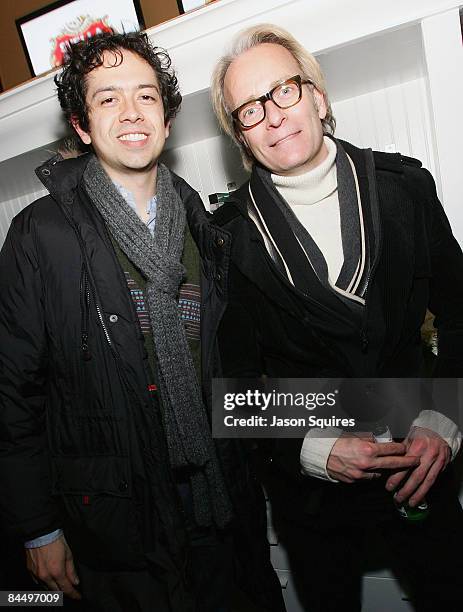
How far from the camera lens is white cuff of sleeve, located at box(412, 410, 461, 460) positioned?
1.06 m

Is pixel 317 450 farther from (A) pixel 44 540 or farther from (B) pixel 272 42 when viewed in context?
(B) pixel 272 42

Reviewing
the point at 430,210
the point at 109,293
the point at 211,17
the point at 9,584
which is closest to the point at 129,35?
the point at 211,17

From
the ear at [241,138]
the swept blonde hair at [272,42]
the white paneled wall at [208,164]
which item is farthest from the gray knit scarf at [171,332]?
the white paneled wall at [208,164]

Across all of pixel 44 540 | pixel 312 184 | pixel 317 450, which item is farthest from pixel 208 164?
pixel 44 540

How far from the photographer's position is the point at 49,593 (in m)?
1.16

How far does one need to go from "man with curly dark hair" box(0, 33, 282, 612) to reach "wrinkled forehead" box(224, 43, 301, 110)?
0.69 ft

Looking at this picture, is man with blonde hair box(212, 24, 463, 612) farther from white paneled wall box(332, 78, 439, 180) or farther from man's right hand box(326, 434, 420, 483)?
white paneled wall box(332, 78, 439, 180)

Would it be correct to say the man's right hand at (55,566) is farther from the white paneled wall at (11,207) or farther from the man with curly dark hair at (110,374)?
the white paneled wall at (11,207)

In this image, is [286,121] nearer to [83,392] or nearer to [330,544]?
[83,392]

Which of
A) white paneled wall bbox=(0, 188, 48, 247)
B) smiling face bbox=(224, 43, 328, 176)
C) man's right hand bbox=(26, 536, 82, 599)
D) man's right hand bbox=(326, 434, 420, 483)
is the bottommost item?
man's right hand bbox=(26, 536, 82, 599)

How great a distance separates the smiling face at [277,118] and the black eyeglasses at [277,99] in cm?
1

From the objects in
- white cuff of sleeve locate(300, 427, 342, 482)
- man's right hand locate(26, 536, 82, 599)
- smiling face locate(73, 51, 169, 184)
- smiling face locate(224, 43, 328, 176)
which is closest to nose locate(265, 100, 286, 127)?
smiling face locate(224, 43, 328, 176)

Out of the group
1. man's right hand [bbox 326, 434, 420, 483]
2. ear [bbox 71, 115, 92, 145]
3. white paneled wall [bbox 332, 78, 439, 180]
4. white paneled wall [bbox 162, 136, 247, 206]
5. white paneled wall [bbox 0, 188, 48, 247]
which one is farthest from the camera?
white paneled wall [bbox 0, 188, 48, 247]

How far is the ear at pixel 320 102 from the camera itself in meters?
1.18
